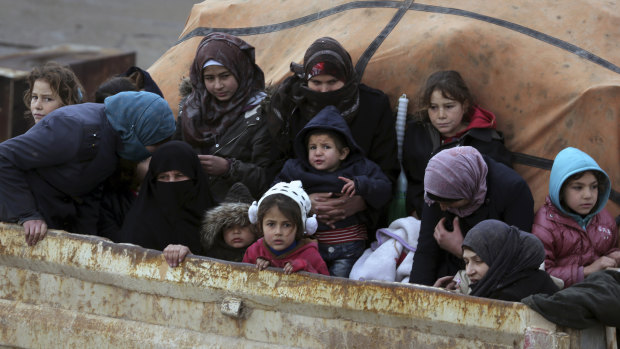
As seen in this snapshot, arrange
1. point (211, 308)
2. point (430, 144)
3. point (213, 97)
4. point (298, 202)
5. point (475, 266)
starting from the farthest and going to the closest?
point (213, 97) → point (430, 144) → point (298, 202) → point (211, 308) → point (475, 266)

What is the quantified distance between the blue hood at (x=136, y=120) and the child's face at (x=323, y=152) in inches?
24.7

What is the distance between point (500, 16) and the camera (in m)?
4.02

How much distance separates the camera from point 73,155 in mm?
3469

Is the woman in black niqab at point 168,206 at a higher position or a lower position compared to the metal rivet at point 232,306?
higher

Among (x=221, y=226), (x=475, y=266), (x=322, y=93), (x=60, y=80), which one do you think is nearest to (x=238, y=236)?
(x=221, y=226)

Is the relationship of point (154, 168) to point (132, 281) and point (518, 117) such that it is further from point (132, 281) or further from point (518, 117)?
point (518, 117)

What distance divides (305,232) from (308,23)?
4.88 ft

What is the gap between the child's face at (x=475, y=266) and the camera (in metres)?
2.95

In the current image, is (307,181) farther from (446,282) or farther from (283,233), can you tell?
(446,282)

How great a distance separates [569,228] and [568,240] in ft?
0.19

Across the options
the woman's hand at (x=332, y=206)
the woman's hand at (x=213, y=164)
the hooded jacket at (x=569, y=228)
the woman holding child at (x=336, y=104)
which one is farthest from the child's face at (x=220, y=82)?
the hooded jacket at (x=569, y=228)

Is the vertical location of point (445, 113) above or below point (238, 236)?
above

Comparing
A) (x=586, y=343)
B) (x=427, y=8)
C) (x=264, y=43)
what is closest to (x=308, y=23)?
(x=264, y=43)

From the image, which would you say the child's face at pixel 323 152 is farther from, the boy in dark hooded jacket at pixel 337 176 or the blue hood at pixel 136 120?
the blue hood at pixel 136 120
